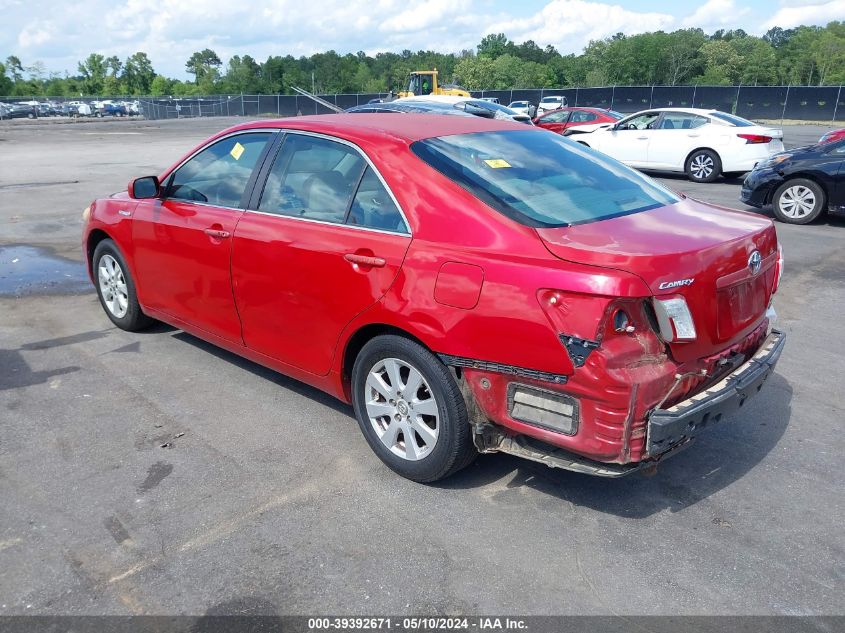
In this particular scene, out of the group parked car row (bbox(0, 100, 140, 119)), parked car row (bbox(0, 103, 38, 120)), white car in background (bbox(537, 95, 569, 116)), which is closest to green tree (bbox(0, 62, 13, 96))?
parked car row (bbox(0, 100, 140, 119))

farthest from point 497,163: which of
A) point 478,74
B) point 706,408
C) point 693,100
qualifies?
point 478,74

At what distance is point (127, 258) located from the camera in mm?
5332

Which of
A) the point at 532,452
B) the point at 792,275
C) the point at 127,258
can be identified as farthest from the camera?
the point at 792,275

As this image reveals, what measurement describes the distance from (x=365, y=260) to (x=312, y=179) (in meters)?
0.78

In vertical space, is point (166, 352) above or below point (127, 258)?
below

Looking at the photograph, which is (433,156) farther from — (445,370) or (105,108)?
(105,108)

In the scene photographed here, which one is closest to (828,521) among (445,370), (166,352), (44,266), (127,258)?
(445,370)

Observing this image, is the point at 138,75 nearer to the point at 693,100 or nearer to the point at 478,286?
the point at 693,100

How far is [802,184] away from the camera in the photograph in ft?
33.4

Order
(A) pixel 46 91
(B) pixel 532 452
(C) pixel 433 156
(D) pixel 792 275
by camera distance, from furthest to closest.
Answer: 1. (A) pixel 46 91
2. (D) pixel 792 275
3. (C) pixel 433 156
4. (B) pixel 532 452

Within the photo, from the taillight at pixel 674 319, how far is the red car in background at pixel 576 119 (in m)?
16.9

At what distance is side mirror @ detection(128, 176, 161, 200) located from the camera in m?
4.90

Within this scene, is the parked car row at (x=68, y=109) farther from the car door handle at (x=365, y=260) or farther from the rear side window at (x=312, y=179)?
the car door handle at (x=365, y=260)

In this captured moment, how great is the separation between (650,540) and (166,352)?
12.4 ft
